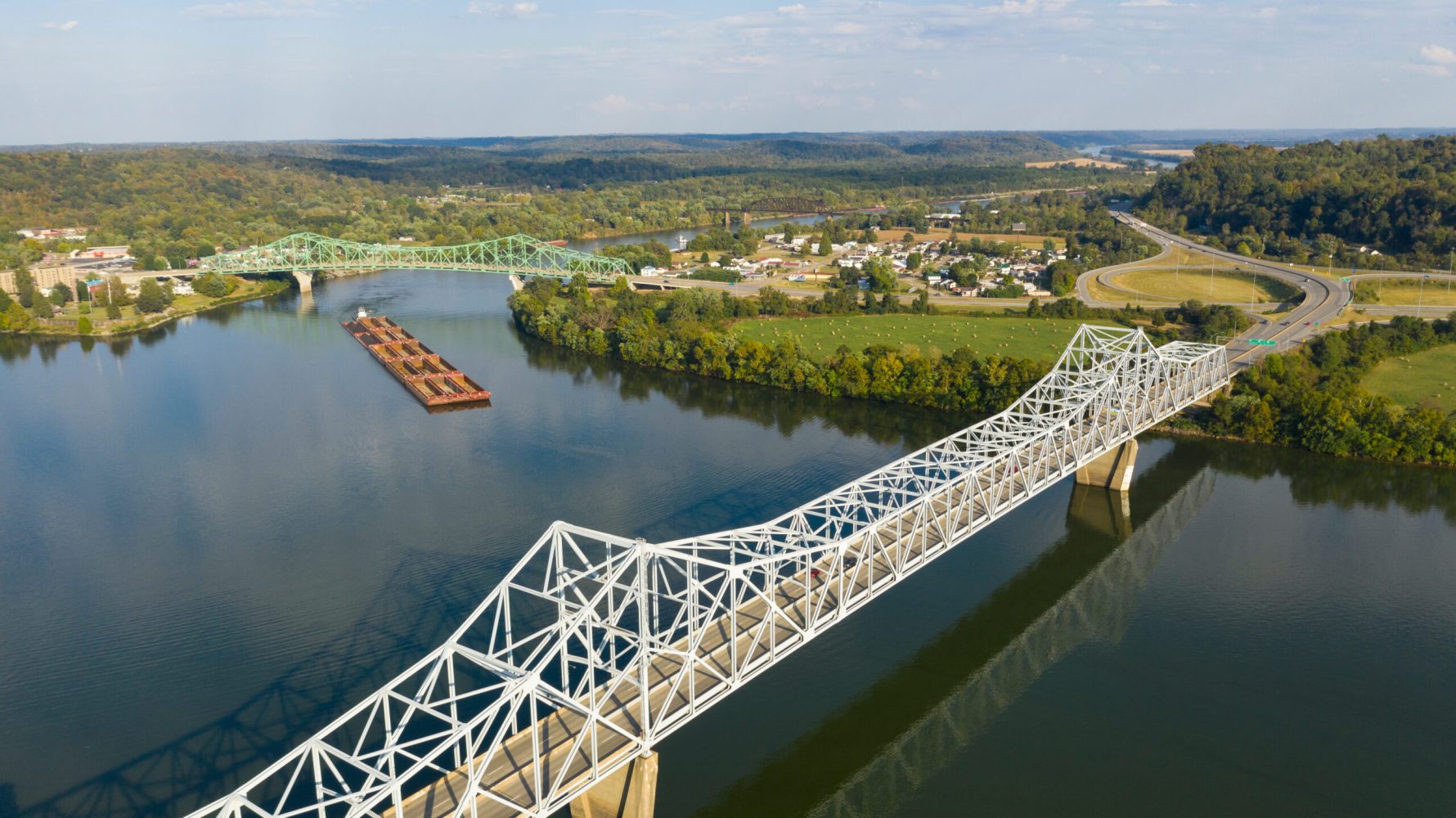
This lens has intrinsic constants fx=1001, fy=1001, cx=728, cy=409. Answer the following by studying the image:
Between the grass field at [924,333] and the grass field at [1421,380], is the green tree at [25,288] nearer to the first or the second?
the grass field at [924,333]

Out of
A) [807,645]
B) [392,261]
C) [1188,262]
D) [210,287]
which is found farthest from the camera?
[392,261]

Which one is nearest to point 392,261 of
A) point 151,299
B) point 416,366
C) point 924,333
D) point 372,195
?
point 151,299

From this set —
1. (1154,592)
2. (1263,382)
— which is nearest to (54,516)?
(1154,592)

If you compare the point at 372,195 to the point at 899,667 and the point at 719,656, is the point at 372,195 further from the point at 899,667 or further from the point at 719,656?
the point at 719,656

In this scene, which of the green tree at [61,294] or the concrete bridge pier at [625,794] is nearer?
the concrete bridge pier at [625,794]

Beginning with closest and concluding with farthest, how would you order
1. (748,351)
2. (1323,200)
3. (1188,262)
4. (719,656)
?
1. (719,656)
2. (748,351)
3. (1188,262)
4. (1323,200)

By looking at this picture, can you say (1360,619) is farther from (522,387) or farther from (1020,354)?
(522,387)

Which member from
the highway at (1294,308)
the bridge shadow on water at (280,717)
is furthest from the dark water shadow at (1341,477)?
the bridge shadow on water at (280,717)
